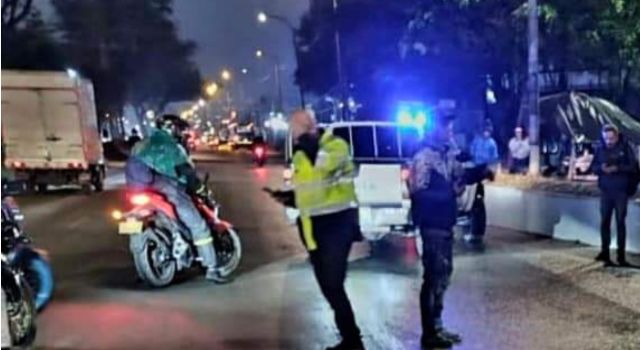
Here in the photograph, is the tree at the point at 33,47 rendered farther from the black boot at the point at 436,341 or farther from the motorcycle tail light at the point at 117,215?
the black boot at the point at 436,341

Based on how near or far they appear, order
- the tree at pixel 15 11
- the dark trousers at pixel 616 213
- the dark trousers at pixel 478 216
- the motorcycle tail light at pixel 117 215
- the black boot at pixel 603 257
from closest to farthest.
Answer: the motorcycle tail light at pixel 117 215
the dark trousers at pixel 616 213
the black boot at pixel 603 257
the dark trousers at pixel 478 216
the tree at pixel 15 11

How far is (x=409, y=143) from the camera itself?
16500mm

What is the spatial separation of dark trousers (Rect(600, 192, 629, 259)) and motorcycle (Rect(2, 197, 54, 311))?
6.67 m

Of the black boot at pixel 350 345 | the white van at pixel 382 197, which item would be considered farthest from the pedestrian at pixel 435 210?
the white van at pixel 382 197

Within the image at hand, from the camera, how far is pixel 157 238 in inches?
457

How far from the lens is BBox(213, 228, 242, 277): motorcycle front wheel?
12.2 m

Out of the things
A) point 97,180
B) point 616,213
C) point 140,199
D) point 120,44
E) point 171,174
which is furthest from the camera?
point 120,44

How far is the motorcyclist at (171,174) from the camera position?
37.4ft

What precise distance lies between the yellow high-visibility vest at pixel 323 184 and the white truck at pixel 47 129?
23358 mm

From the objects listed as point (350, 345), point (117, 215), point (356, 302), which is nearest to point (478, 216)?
point (117, 215)

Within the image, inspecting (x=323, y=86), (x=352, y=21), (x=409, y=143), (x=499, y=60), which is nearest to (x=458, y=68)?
(x=499, y=60)

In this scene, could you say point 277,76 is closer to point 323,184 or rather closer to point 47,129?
point 47,129

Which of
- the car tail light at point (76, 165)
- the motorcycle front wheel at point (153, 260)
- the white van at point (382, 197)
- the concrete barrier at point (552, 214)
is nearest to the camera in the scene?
the motorcycle front wheel at point (153, 260)

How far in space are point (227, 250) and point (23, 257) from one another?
130 inches
